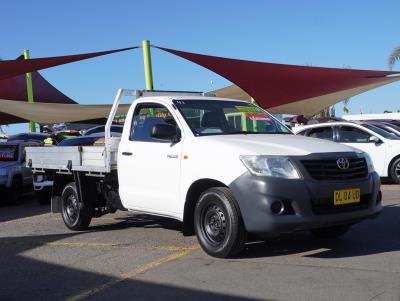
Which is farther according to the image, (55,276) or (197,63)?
(197,63)

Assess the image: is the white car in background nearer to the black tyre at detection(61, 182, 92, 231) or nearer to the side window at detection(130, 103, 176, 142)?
the black tyre at detection(61, 182, 92, 231)

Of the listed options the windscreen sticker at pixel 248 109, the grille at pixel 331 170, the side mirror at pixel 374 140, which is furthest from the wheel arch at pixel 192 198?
the side mirror at pixel 374 140

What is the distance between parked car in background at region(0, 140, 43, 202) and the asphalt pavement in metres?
5.75

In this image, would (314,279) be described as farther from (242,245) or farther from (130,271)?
(130,271)

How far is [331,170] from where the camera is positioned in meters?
6.33

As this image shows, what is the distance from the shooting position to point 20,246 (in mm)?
8273

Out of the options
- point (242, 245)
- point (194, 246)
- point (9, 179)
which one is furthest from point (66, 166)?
point (9, 179)

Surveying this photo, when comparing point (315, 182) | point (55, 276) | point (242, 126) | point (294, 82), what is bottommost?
point (55, 276)

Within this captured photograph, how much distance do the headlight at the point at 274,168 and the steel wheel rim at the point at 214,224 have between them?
2.29 feet

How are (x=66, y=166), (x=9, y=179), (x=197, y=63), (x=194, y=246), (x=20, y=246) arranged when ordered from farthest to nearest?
(x=197, y=63) < (x=9, y=179) < (x=66, y=166) < (x=20, y=246) < (x=194, y=246)

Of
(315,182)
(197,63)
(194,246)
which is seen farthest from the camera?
(197,63)

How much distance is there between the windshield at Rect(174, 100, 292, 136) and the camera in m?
7.33

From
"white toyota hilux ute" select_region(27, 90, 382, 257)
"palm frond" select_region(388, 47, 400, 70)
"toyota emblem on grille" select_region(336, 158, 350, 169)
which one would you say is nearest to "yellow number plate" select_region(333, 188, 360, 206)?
"white toyota hilux ute" select_region(27, 90, 382, 257)

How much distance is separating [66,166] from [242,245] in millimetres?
3911
